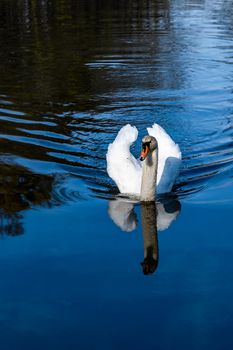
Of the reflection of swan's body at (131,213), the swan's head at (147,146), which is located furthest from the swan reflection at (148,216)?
the swan's head at (147,146)

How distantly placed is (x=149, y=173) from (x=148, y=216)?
62cm

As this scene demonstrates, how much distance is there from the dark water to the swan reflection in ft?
0.08

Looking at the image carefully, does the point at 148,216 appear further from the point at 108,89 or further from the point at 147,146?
the point at 108,89

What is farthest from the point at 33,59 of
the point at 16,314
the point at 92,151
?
the point at 16,314

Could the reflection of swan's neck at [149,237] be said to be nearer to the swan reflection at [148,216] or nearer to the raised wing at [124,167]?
the swan reflection at [148,216]

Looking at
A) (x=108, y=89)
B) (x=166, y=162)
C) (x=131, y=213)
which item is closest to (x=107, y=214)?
(x=131, y=213)

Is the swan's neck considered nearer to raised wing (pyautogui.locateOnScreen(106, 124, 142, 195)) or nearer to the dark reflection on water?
raised wing (pyautogui.locateOnScreen(106, 124, 142, 195))

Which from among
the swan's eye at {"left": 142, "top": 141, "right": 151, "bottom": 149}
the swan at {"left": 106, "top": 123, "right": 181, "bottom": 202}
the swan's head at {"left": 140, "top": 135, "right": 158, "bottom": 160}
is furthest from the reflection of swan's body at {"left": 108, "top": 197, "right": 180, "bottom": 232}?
the swan's eye at {"left": 142, "top": 141, "right": 151, "bottom": 149}

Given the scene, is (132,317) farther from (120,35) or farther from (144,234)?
(120,35)

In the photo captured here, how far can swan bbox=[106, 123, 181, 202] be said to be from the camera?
31.6 ft

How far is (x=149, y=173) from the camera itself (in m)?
9.57

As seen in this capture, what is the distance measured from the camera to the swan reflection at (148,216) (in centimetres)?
911

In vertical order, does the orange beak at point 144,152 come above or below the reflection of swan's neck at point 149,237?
above

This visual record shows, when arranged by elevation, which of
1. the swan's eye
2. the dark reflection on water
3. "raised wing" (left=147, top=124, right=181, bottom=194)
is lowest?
the swan's eye
